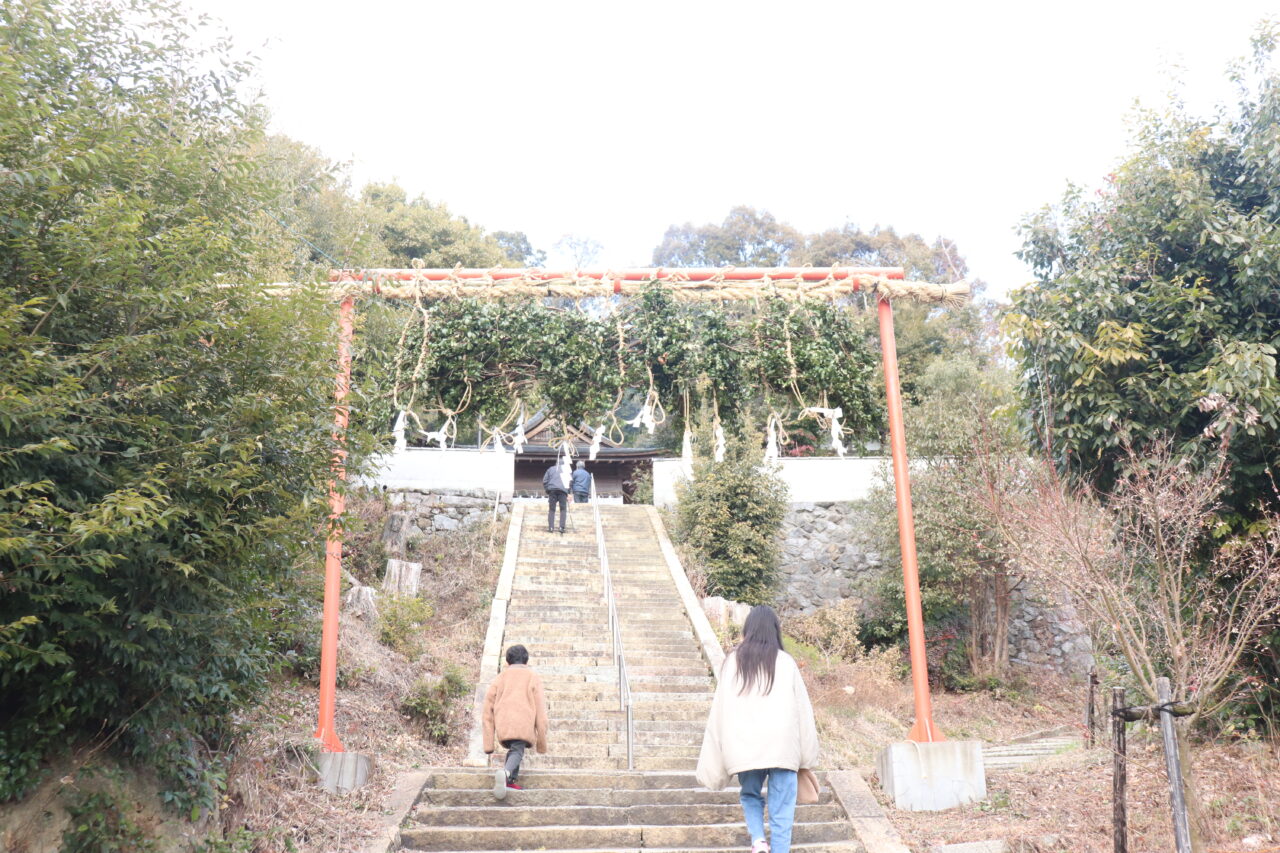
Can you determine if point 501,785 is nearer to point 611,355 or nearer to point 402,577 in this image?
point 611,355

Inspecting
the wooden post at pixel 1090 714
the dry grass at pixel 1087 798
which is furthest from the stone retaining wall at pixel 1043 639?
the dry grass at pixel 1087 798

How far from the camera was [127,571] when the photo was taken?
436 centimetres

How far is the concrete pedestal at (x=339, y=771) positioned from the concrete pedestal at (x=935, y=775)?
4.24 metres

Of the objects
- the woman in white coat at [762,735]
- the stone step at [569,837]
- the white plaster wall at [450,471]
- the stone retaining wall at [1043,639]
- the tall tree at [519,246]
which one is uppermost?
the tall tree at [519,246]

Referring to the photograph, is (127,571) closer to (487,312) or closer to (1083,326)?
(487,312)

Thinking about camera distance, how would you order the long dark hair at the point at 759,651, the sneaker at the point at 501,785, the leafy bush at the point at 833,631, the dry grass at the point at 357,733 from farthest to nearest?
the leafy bush at the point at 833,631 < the sneaker at the point at 501,785 < the dry grass at the point at 357,733 < the long dark hair at the point at 759,651

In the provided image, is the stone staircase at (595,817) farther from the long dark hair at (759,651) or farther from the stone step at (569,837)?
the long dark hair at (759,651)

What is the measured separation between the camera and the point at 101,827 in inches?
181

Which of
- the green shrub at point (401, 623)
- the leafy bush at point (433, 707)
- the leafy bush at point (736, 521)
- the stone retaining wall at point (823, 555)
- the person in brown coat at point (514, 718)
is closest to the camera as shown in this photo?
the person in brown coat at point (514, 718)

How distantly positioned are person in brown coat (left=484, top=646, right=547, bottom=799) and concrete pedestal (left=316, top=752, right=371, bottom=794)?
1.05 m

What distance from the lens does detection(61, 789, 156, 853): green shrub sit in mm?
4531

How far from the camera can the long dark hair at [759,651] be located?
16.1 ft

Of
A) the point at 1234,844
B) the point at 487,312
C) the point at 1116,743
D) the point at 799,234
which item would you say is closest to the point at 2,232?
the point at 487,312

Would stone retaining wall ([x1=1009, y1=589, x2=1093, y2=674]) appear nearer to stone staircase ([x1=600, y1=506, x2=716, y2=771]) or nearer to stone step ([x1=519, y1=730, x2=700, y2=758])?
stone staircase ([x1=600, y1=506, x2=716, y2=771])
